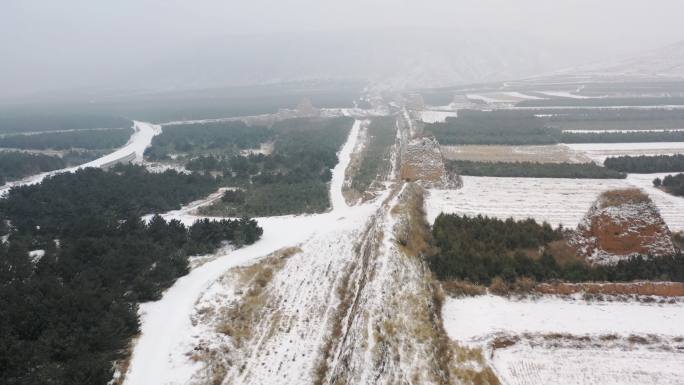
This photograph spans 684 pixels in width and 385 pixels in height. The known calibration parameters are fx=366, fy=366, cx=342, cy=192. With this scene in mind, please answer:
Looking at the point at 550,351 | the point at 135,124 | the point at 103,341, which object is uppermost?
the point at 135,124

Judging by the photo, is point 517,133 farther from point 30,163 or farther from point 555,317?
point 30,163

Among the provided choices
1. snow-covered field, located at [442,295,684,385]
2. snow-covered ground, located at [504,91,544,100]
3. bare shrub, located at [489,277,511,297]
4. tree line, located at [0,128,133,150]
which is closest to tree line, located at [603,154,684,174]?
snow-covered field, located at [442,295,684,385]

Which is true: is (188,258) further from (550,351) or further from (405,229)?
(550,351)

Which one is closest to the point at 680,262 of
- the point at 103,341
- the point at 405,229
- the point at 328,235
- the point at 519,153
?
the point at 405,229

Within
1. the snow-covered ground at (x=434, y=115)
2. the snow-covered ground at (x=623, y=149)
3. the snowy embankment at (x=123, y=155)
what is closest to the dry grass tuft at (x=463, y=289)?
the snow-covered ground at (x=623, y=149)

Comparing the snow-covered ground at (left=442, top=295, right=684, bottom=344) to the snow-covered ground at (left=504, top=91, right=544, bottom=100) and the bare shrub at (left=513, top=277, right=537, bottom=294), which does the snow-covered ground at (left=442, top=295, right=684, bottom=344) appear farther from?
the snow-covered ground at (left=504, top=91, right=544, bottom=100)

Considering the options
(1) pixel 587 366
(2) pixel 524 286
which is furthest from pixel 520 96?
(1) pixel 587 366

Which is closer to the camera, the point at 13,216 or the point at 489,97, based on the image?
the point at 13,216
